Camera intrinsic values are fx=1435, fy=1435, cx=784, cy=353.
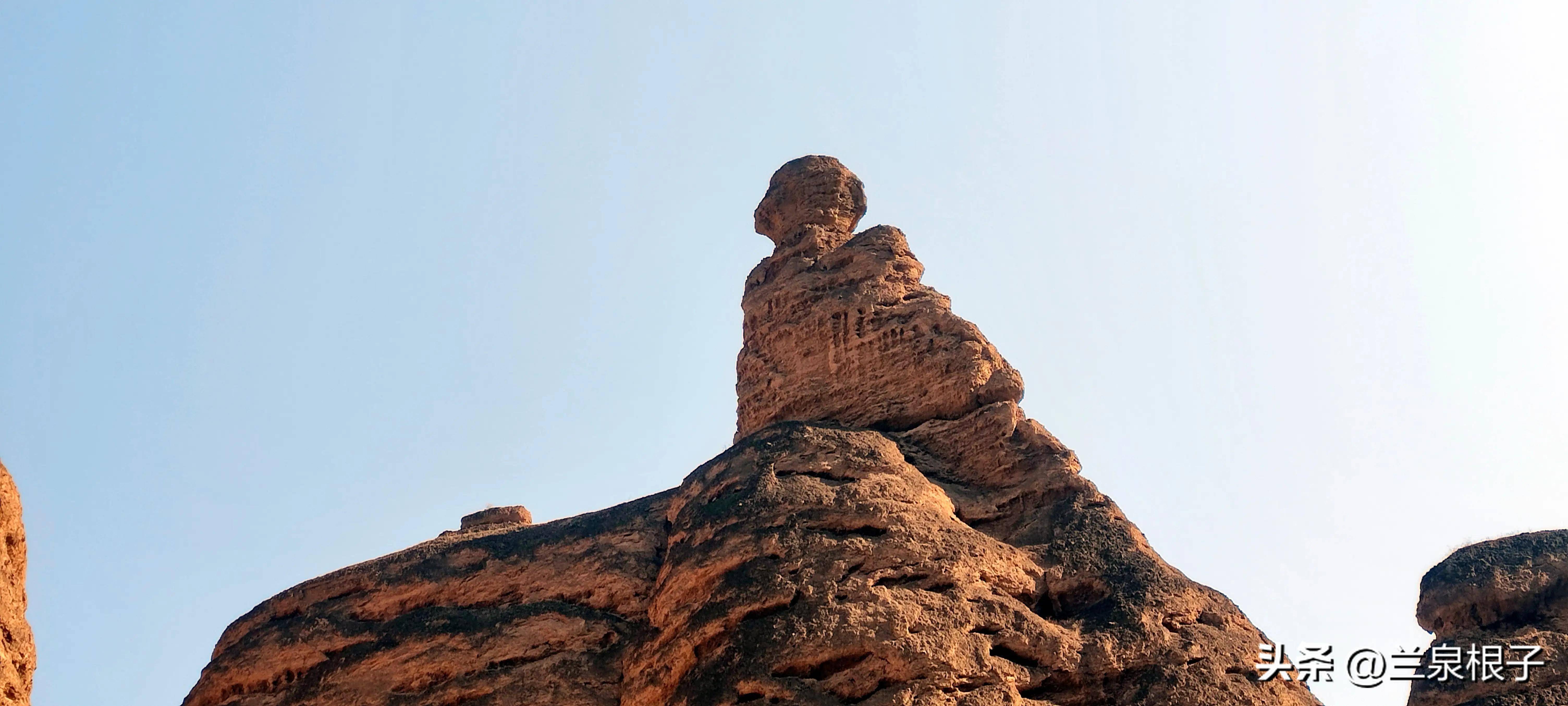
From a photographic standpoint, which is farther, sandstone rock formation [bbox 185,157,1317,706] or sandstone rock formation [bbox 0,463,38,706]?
sandstone rock formation [bbox 185,157,1317,706]

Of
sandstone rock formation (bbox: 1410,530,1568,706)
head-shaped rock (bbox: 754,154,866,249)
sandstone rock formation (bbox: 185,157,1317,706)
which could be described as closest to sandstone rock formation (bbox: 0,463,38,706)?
sandstone rock formation (bbox: 185,157,1317,706)

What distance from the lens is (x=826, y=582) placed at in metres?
24.2

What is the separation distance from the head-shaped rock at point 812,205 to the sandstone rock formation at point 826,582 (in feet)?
4.27

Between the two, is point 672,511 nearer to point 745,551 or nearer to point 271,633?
point 745,551

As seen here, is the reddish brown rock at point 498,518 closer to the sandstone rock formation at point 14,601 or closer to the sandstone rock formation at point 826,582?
the sandstone rock formation at point 826,582

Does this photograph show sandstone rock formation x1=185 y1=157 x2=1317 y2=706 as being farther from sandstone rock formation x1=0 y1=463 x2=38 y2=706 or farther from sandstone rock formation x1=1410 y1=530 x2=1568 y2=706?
sandstone rock formation x1=0 y1=463 x2=38 y2=706

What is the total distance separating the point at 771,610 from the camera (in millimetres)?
24125

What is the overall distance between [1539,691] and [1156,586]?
24.3 ft

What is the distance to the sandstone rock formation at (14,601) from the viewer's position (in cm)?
1809

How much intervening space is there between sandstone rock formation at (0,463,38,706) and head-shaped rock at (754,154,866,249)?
1910 centimetres

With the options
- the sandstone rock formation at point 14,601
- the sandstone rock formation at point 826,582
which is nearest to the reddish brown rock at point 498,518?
the sandstone rock formation at point 826,582

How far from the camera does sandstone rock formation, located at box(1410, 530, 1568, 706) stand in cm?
2614

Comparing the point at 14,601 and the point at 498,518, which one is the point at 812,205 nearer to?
the point at 498,518

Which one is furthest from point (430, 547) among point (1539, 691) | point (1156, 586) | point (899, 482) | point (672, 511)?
point (1539, 691)
